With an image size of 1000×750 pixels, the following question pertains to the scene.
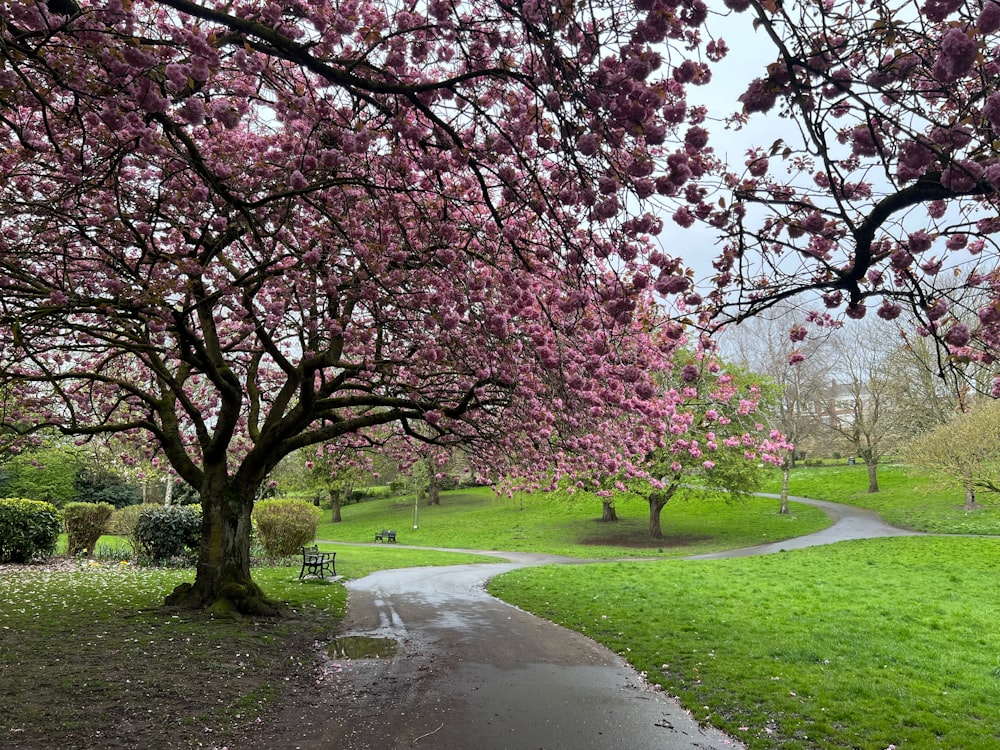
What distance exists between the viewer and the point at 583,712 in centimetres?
585

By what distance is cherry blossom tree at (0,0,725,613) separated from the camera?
148 inches

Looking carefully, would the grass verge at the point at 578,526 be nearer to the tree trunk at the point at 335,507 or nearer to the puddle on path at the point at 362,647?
the tree trunk at the point at 335,507

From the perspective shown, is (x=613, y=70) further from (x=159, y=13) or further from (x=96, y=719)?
(x=96, y=719)

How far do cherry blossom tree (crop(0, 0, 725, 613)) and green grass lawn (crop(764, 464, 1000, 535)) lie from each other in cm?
2122

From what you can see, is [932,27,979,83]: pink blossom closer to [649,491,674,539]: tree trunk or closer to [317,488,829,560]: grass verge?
[317,488,829,560]: grass verge

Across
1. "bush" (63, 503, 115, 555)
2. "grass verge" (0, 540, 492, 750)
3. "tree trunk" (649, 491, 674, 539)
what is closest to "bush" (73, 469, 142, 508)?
"bush" (63, 503, 115, 555)

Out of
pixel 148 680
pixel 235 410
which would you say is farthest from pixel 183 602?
pixel 148 680

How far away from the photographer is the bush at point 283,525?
20.7 m

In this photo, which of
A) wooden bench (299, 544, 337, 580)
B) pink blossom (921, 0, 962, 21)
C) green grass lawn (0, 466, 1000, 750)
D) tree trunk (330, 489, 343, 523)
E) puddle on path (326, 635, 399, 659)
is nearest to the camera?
pink blossom (921, 0, 962, 21)

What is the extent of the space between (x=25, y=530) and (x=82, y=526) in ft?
8.93

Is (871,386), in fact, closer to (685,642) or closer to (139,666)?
(685,642)

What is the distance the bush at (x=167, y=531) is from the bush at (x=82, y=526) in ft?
10.9

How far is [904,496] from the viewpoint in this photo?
1356 inches

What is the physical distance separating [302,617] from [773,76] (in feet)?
34.3
